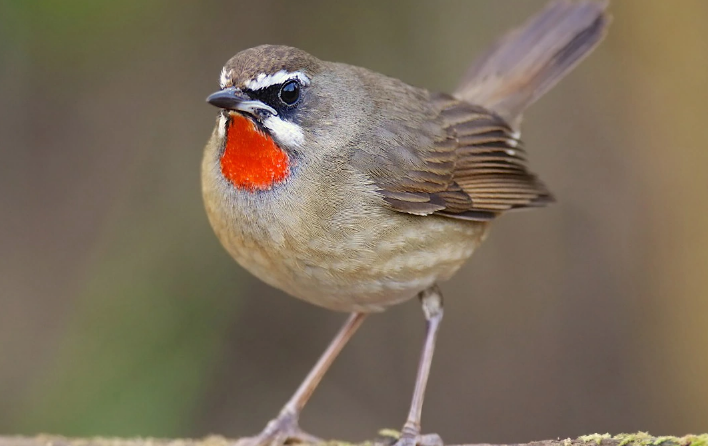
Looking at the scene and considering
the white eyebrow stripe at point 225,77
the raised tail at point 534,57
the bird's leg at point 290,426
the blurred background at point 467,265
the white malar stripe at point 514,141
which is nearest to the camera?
the white eyebrow stripe at point 225,77

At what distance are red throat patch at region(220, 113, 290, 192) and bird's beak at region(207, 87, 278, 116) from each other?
109 mm

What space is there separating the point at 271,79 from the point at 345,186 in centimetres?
63

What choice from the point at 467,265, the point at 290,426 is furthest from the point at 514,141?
the point at 467,265

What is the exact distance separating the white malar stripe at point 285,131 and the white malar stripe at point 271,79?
16 cm

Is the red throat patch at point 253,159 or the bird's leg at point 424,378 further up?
the red throat patch at point 253,159

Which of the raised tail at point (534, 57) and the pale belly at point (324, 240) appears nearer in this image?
the pale belly at point (324, 240)

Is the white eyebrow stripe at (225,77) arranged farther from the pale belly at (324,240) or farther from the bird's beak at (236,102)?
the pale belly at (324,240)

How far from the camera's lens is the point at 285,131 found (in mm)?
4402

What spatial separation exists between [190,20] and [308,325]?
2699mm

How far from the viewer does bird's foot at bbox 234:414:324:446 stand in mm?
5176

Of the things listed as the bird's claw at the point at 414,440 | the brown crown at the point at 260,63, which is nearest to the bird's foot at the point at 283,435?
the bird's claw at the point at 414,440

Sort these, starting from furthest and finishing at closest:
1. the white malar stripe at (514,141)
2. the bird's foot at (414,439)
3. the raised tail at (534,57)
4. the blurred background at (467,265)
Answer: the blurred background at (467,265)
the raised tail at (534,57)
the white malar stripe at (514,141)
the bird's foot at (414,439)

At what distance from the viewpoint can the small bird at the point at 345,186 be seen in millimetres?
4371

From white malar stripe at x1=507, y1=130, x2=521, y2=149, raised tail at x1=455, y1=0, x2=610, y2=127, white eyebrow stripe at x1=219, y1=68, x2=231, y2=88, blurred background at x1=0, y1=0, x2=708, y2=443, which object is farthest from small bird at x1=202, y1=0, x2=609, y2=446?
blurred background at x1=0, y1=0, x2=708, y2=443
